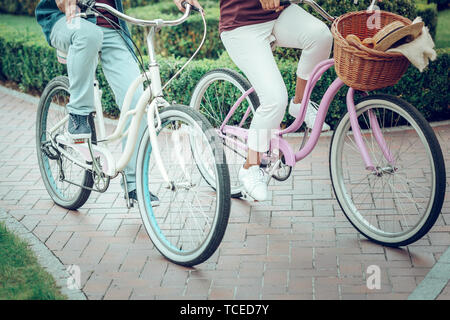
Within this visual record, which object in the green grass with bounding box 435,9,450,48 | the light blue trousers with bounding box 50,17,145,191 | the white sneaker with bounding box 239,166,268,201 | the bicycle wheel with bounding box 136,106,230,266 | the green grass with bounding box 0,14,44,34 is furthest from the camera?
the green grass with bounding box 0,14,44,34

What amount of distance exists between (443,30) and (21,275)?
7.67 metres

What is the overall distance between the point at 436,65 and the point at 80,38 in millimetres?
3768

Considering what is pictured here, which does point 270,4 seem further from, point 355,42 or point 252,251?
point 252,251

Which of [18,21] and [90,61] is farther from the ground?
[90,61]

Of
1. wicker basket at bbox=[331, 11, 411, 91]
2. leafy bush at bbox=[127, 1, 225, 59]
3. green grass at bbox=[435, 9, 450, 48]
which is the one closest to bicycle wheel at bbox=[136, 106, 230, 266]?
wicker basket at bbox=[331, 11, 411, 91]

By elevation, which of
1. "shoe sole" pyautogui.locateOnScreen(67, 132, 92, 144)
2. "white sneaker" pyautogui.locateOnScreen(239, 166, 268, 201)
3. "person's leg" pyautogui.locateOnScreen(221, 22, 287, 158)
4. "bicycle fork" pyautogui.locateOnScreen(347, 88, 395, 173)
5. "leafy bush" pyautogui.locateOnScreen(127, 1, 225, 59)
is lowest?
"leafy bush" pyautogui.locateOnScreen(127, 1, 225, 59)

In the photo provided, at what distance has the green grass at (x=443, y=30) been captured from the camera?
8.84 meters

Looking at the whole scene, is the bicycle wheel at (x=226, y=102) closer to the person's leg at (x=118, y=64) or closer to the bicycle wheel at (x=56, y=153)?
the person's leg at (x=118, y=64)

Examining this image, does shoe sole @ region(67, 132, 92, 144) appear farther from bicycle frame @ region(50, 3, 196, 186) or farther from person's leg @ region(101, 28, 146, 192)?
person's leg @ region(101, 28, 146, 192)

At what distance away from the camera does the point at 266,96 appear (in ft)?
13.8

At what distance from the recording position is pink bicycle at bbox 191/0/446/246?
152 inches

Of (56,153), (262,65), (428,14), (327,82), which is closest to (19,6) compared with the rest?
(428,14)

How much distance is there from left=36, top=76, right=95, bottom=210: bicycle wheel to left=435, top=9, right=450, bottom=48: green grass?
5.31 meters

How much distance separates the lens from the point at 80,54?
14.1 feet
